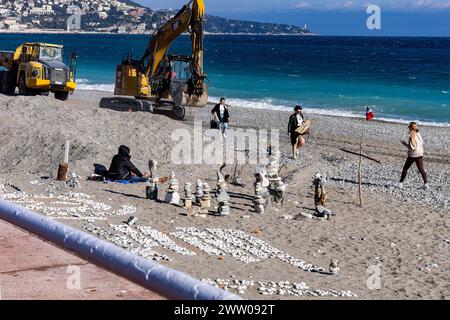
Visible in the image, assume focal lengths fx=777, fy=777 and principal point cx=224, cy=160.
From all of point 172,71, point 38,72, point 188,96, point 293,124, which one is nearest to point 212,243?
point 293,124

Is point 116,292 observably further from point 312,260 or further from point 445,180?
point 445,180

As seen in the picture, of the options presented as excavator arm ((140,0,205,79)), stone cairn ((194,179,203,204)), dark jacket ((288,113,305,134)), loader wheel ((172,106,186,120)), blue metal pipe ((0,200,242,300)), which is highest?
excavator arm ((140,0,205,79))

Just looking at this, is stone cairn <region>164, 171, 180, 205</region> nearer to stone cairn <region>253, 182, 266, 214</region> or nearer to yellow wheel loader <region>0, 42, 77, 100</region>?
stone cairn <region>253, 182, 266, 214</region>

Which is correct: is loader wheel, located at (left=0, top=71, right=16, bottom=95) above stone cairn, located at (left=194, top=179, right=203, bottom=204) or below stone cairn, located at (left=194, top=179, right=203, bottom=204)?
above

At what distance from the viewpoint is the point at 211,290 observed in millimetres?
6004

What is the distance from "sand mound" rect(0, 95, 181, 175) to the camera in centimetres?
1792

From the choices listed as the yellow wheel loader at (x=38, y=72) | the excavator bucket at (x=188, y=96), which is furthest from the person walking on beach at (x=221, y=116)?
the yellow wheel loader at (x=38, y=72)

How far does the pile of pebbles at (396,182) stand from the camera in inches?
660

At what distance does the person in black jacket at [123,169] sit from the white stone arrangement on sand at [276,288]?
6.98m

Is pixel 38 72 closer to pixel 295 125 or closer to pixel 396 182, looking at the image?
pixel 295 125

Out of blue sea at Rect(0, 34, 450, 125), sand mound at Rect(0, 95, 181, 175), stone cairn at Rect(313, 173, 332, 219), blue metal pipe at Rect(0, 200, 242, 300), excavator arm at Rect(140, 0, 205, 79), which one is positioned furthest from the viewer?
blue sea at Rect(0, 34, 450, 125)

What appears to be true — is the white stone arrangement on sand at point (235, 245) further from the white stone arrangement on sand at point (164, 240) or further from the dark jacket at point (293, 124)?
the dark jacket at point (293, 124)

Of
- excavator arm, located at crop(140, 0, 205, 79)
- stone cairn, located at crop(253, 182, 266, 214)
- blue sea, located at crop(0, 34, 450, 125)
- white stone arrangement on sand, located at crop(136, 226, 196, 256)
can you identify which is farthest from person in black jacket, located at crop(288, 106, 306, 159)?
blue sea, located at crop(0, 34, 450, 125)
